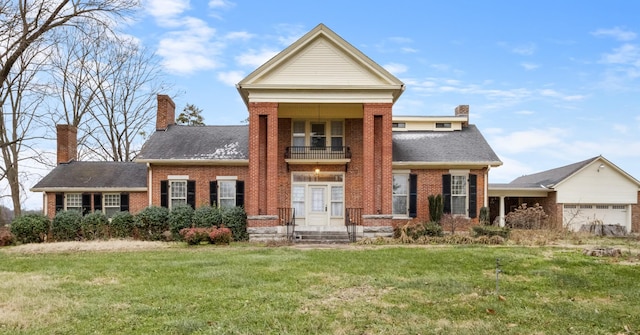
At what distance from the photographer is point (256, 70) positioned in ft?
62.8

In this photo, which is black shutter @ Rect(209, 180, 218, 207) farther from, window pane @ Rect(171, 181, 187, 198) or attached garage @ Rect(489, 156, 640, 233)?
attached garage @ Rect(489, 156, 640, 233)

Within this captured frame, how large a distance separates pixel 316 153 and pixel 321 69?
12.3 feet

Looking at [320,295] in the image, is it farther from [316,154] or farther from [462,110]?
[462,110]

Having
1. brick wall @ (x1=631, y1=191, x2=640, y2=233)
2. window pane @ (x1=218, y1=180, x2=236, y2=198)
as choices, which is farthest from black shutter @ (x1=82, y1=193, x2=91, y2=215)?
brick wall @ (x1=631, y1=191, x2=640, y2=233)

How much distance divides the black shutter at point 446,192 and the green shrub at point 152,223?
12255 millimetres

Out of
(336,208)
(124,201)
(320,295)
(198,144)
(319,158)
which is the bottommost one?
(320,295)

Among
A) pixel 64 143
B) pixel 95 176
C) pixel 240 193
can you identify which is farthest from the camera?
pixel 64 143

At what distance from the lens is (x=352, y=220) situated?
2011cm

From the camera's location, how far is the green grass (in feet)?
20.4

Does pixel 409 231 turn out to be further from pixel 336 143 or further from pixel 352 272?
pixel 352 272

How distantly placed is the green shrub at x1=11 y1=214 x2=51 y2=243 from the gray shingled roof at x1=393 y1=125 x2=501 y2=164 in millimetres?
15201

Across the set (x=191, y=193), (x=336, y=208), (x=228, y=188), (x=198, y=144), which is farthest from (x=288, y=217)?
(x=198, y=144)

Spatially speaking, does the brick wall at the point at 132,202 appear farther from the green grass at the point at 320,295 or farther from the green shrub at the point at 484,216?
the green shrub at the point at 484,216

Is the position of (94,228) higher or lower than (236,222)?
lower
